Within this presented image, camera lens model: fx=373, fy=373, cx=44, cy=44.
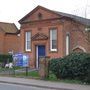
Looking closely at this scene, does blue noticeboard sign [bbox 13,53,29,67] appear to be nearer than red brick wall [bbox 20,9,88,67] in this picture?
Yes

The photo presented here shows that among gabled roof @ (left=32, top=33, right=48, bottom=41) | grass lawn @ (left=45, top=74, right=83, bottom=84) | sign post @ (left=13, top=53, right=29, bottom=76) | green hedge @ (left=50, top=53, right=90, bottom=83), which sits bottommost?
grass lawn @ (left=45, top=74, right=83, bottom=84)

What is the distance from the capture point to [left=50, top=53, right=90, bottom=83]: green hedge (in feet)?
82.8

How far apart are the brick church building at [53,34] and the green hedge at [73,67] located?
8.99m

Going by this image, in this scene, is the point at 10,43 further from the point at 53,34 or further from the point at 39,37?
the point at 53,34

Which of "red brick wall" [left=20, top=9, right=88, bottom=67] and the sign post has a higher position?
"red brick wall" [left=20, top=9, right=88, bottom=67]

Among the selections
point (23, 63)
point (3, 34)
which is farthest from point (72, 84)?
point (3, 34)

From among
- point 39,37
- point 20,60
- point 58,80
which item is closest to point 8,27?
point 39,37

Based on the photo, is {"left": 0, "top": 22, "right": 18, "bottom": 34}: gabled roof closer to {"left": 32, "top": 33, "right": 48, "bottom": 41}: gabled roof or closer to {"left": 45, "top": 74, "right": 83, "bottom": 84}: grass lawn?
{"left": 32, "top": 33, "right": 48, "bottom": 41}: gabled roof

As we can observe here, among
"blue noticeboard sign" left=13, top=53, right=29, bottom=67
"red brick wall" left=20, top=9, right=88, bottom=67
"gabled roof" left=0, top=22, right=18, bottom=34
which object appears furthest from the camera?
"gabled roof" left=0, top=22, right=18, bottom=34

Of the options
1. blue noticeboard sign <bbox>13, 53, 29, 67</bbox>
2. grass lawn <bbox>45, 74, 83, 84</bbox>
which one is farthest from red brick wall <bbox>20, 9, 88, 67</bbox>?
grass lawn <bbox>45, 74, 83, 84</bbox>

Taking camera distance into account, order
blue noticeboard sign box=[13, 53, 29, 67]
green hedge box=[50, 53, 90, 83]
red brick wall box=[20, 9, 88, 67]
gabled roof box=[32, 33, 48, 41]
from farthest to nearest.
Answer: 1. gabled roof box=[32, 33, 48, 41]
2. red brick wall box=[20, 9, 88, 67]
3. blue noticeboard sign box=[13, 53, 29, 67]
4. green hedge box=[50, 53, 90, 83]

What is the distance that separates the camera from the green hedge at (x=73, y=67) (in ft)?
82.8

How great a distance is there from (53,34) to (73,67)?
513 inches

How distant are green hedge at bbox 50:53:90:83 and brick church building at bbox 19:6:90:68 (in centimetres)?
899
